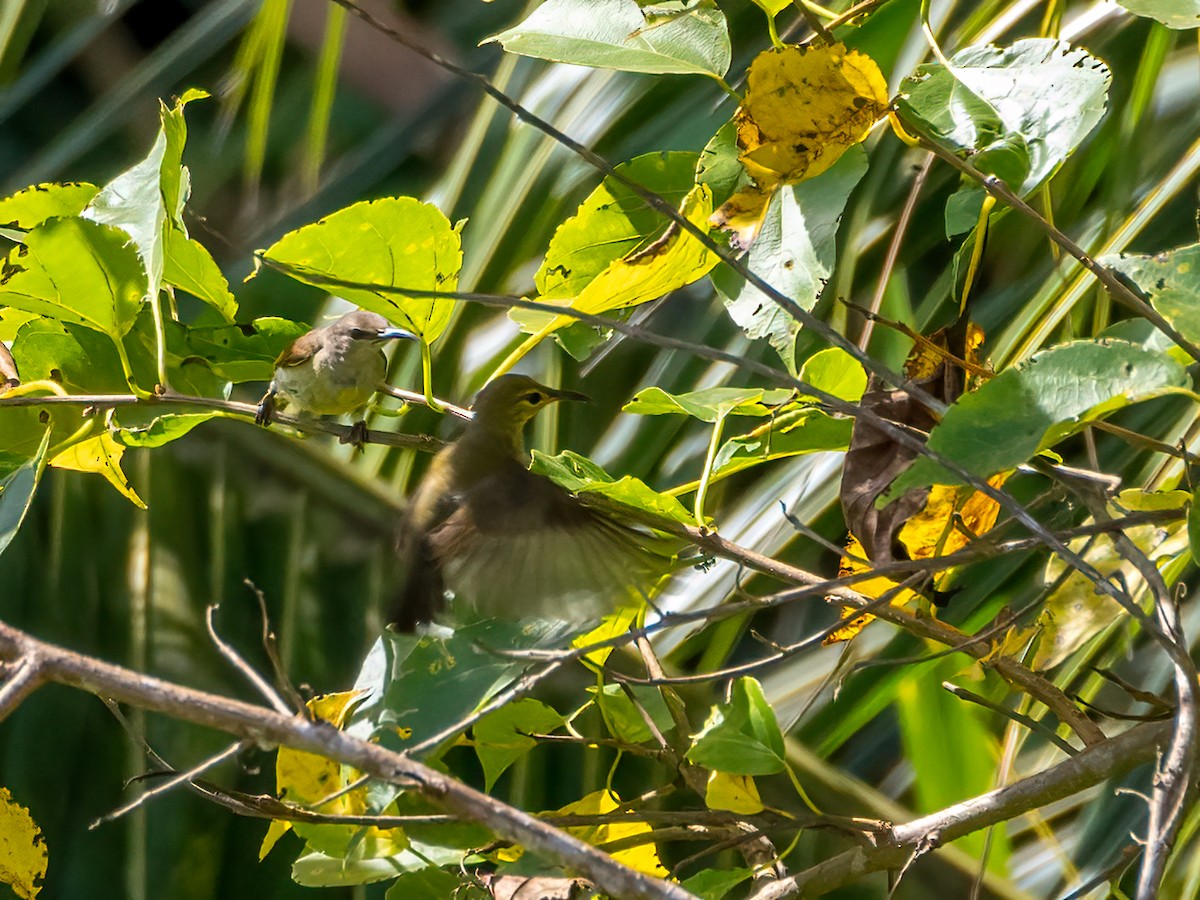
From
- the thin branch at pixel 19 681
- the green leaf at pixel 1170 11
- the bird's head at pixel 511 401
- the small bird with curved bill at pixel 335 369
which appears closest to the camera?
the thin branch at pixel 19 681

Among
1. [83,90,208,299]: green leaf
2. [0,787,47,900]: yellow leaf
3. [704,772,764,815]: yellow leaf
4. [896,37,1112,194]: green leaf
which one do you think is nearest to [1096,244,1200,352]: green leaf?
[896,37,1112,194]: green leaf

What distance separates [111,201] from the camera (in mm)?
1237

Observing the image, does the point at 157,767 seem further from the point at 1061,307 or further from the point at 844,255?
the point at 1061,307

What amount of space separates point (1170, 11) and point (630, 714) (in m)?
0.83

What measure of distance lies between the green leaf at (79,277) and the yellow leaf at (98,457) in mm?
157

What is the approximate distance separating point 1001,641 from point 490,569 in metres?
0.65

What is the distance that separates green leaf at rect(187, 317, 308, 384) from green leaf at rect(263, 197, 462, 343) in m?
0.29

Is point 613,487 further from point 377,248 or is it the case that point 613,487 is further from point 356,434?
point 356,434

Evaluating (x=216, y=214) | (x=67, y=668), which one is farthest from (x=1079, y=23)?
(x=216, y=214)

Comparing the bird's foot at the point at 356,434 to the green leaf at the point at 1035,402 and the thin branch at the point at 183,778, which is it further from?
the green leaf at the point at 1035,402

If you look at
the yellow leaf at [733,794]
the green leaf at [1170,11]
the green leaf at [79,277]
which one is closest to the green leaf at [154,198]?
the green leaf at [79,277]

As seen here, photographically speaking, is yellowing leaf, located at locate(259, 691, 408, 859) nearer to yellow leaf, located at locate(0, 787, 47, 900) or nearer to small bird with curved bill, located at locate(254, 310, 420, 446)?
yellow leaf, located at locate(0, 787, 47, 900)

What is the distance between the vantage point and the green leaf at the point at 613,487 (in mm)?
1107

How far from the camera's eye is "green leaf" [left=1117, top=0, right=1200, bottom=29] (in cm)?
90
